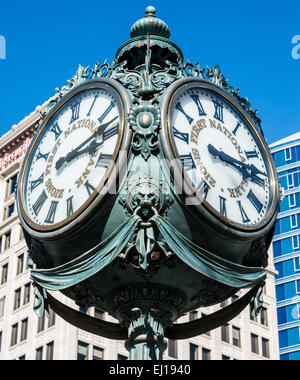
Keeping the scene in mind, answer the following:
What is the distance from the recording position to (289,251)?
92.1 metres

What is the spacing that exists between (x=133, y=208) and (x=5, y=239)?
62710 mm

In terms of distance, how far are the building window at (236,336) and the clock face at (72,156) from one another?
189ft

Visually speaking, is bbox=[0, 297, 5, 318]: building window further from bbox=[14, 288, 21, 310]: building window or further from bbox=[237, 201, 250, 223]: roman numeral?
bbox=[237, 201, 250, 223]: roman numeral

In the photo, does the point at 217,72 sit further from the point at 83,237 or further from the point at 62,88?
the point at 83,237

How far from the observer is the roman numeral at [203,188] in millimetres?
8217

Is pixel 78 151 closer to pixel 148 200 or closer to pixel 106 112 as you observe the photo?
pixel 106 112

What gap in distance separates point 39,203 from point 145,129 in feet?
4.36

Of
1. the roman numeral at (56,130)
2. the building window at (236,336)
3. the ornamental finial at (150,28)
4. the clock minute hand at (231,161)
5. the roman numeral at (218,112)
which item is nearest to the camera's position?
the clock minute hand at (231,161)

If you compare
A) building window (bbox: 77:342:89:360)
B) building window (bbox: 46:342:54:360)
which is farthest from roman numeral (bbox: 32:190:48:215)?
building window (bbox: 46:342:54:360)

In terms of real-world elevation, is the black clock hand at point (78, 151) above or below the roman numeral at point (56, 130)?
below

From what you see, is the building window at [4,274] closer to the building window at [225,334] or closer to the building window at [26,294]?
the building window at [26,294]

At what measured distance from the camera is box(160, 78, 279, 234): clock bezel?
8016mm

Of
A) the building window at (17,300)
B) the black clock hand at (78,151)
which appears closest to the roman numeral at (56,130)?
the black clock hand at (78,151)

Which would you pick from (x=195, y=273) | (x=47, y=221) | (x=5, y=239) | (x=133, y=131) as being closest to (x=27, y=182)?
(x=47, y=221)
